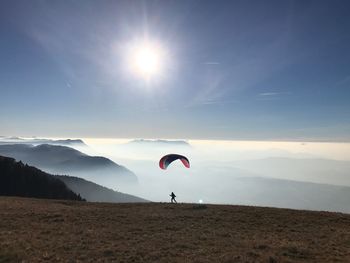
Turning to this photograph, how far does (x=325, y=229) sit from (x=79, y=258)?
22.0 metres

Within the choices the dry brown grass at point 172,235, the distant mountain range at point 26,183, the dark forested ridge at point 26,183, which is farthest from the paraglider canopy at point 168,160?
the distant mountain range at point 26,183

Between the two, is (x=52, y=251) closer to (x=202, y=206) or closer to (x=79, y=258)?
(x=79, y=258)

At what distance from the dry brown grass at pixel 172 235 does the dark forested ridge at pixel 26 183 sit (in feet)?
250

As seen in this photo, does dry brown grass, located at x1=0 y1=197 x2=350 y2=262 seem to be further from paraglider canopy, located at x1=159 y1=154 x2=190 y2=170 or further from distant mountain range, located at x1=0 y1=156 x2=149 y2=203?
distant mountain range, located at x1=0 y1=156 x2=149 y2=203

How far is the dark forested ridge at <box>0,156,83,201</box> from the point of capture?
10088cm

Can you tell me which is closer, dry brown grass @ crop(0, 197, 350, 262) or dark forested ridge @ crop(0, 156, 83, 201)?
dry brown grass @ crop(0, 197, 350, 262)

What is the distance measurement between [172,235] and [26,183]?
97906 mm

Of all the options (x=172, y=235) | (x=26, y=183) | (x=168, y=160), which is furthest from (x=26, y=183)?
(x=172, y=235)

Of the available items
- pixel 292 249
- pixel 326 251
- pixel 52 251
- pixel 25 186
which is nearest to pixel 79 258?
pixel 52 251

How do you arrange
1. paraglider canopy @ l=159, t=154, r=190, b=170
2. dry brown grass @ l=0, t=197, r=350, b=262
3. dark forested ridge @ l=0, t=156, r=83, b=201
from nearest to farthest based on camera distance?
dry brown grass @ l=0, t=197, r=350, b=262, paraglider canopy @ l=159, t=154, r=190, b=170, dark forested ridge @ l=0, t=156, r=83, b=201

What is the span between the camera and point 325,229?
1045 inches

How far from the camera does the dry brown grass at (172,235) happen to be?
58.5ft

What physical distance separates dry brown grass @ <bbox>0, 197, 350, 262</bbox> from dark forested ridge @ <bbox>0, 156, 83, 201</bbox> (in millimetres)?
76301

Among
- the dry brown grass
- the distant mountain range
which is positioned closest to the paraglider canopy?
the dry brown grass
